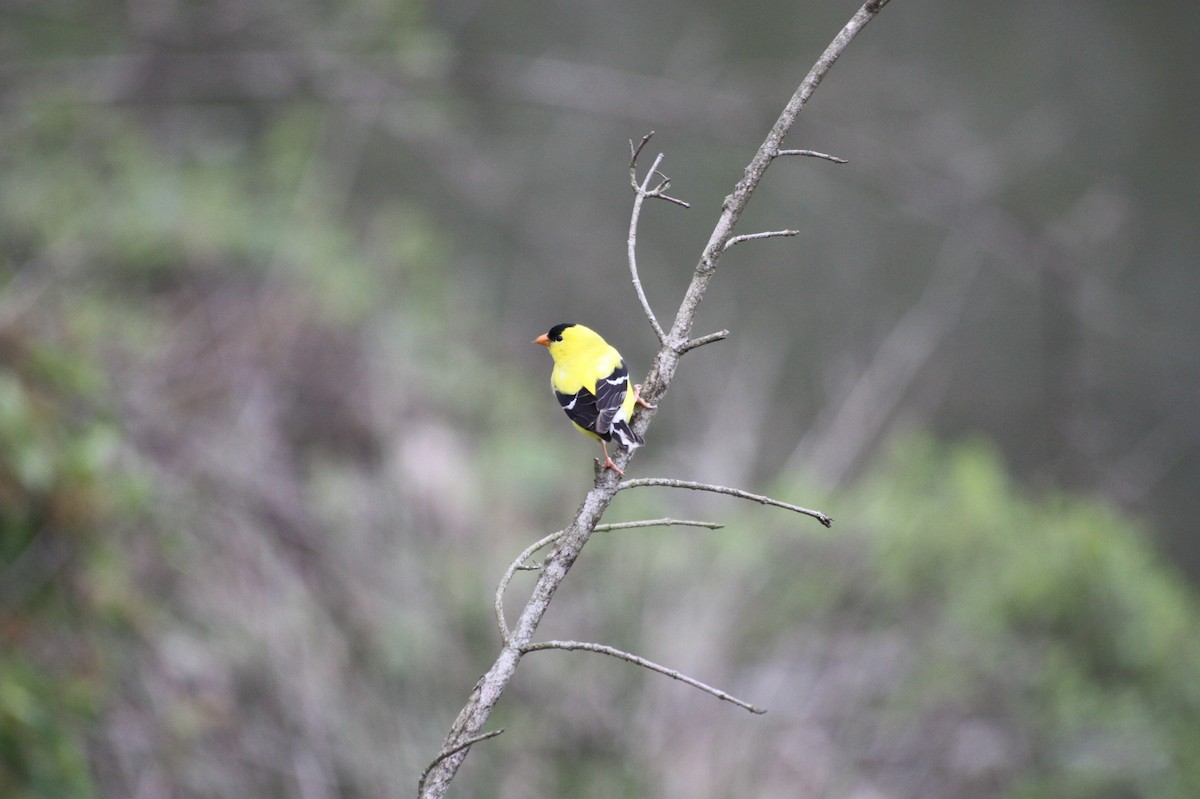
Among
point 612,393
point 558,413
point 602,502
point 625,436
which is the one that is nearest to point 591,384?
point 612,393

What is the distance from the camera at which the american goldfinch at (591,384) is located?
56.0 inches

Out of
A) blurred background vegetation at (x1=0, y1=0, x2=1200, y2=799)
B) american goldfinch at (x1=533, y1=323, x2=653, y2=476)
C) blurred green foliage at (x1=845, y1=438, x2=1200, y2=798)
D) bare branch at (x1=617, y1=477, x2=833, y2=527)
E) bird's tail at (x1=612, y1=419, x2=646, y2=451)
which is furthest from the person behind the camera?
blurred green foliage at (x1=845, y1=438, x2=1200, y2=798)

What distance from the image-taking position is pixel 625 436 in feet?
3.92

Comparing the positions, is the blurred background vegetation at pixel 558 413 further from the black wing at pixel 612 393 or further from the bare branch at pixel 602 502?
the bare branch at pixel 602 502

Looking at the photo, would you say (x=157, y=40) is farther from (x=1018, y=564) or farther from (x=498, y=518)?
(x=1018, y=564)

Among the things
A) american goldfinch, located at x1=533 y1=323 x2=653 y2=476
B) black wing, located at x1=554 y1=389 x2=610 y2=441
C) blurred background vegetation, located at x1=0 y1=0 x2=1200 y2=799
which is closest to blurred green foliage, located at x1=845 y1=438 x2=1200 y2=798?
blurred background vegetation, located at x1=0 y1=0 x2=1200 y2=799

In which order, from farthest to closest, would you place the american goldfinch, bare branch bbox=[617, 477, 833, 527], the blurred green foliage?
the blurred green foliage → the american goldfinch → bare branch bbox=[617, 477, 833, 527]

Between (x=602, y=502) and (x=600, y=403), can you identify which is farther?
(x=600, y=403)

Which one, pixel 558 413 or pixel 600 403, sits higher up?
pixel 558 413

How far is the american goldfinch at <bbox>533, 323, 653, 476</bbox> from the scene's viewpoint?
1.42 metres

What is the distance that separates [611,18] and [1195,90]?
3757 mm

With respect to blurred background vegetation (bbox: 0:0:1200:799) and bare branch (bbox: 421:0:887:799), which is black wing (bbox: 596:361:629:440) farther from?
blurred background vegetation (bbox: 0:0:1200:799)

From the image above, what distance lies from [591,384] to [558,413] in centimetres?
455

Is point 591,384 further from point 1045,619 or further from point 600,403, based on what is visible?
point 1045,619
